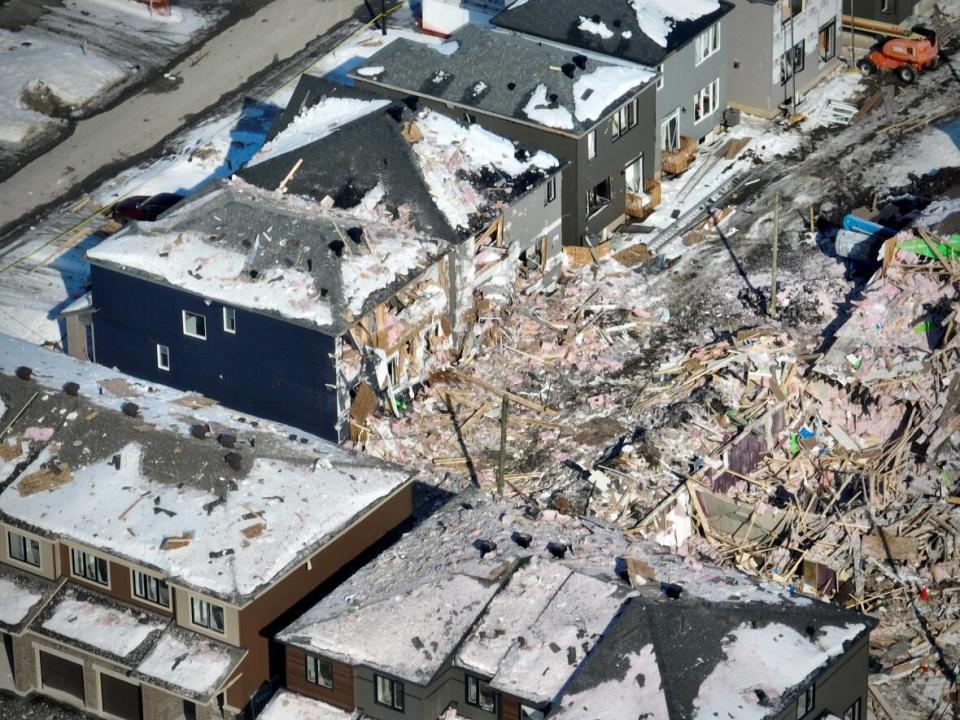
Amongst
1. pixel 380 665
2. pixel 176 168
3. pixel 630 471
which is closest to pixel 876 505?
pixel 630 471

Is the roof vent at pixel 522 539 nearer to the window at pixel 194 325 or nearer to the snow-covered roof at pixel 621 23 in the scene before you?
the window at pixel 194 325

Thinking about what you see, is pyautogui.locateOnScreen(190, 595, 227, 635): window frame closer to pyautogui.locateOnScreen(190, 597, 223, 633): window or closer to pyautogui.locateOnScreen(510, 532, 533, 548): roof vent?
pyautogui.locateOnScreen(190, 597, 223, 633): window

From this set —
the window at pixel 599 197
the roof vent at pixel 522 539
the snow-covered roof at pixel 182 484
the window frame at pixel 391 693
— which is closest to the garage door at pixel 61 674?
the snow-covered roof at pixel 182 484

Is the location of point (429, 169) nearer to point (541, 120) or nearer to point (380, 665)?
point (541, 120)

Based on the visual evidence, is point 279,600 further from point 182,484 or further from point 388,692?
point 182,484

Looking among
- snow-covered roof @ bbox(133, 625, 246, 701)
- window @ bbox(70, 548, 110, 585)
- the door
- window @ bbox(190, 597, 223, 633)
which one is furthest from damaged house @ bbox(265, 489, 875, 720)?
the door

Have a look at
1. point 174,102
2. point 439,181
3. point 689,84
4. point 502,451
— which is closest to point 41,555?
point 502,451
